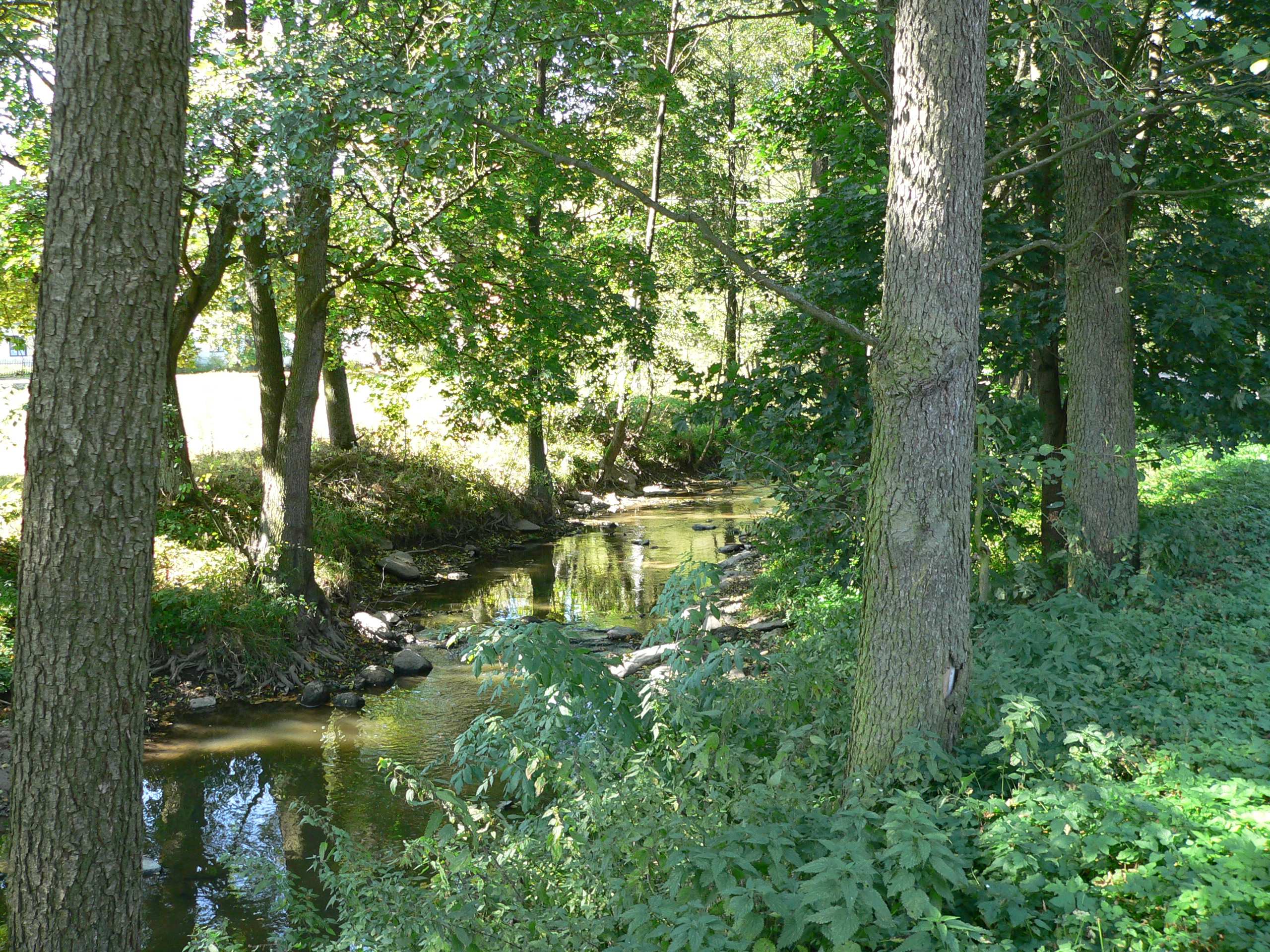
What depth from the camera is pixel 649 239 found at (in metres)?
17.3

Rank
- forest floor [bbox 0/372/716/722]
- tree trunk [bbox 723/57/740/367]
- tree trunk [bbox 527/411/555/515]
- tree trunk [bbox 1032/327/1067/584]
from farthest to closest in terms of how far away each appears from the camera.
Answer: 1. tree trunk [bbox 723/57/740/367]
2. tree trunk [bbox 527/411/555/515]
3. forest floor [bbox 0/372/716/722]
4. tree trunk [bbox 1032/327/1067/584]

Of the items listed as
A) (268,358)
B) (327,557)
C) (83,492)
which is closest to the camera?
(83,492)

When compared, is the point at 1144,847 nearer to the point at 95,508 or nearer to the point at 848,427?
the point at 95,508

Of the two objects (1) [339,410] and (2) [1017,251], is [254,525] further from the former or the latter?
(2) [1017,251]

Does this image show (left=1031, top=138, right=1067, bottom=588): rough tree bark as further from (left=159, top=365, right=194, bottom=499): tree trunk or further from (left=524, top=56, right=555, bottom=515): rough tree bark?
(left=524, top=56, right=555, bottom=515): rough tree bark

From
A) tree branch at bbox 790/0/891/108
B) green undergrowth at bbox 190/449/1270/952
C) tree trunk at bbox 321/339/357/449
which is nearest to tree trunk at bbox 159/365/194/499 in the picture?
tree trunk at bbox 321/339/357/449

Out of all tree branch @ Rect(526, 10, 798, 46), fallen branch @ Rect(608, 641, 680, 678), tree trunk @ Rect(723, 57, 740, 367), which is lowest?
fallen branch @ Rect(608, 641, 680, 678)

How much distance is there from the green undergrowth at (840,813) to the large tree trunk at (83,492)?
929 mm

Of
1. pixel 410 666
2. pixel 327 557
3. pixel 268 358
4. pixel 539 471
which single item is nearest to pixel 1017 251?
pixel 410 666

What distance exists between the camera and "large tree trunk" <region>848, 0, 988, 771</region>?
12.7 ft

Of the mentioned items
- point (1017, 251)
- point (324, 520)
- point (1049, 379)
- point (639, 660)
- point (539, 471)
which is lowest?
point (639, 660)

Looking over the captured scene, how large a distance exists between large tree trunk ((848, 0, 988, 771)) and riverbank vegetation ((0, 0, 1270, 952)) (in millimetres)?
21

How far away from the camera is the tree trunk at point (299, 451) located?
10758 mm

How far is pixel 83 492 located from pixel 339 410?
13.3 m
